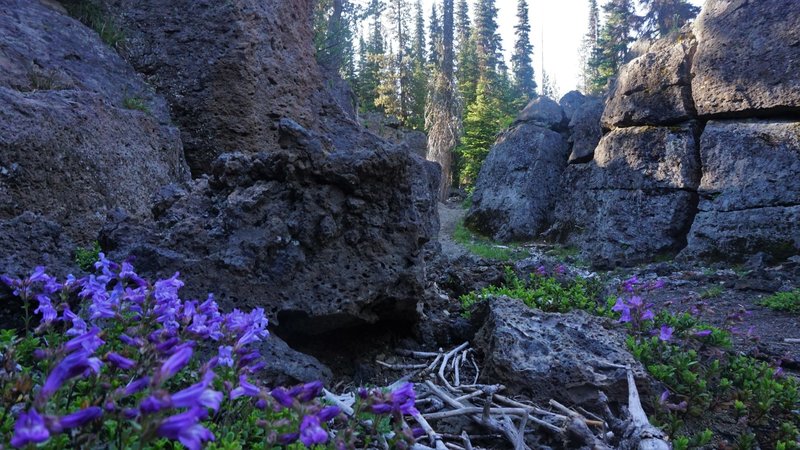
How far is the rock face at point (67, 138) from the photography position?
375cm

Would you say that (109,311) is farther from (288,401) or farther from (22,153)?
(22,153)

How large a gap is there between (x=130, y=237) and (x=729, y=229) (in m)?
12.1

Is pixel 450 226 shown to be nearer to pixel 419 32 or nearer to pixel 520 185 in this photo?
pixel 520 185

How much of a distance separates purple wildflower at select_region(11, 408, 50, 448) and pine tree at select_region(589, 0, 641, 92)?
38486mm

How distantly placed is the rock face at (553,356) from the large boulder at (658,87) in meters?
11.5

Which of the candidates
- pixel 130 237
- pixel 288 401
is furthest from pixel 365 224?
pixel 288 401

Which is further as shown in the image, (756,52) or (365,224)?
(756,52)

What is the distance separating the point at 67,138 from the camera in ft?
13.7

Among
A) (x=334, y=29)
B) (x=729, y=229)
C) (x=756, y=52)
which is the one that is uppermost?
(x=334, y=29)

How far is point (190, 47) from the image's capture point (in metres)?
6.36

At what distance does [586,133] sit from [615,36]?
85.4ft

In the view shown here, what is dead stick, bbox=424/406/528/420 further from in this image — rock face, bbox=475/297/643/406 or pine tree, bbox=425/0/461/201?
pine tree, bbox=425/0/461/201

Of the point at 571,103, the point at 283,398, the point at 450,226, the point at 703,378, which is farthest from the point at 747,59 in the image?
the point at 283,398

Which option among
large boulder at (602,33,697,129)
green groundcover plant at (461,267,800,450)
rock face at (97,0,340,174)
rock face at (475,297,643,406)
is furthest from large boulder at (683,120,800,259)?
rock face at (97,0,340,174)
